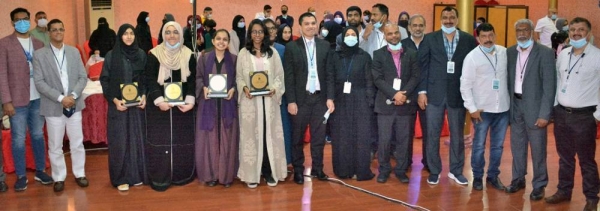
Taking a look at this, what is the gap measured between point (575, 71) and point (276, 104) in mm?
2519

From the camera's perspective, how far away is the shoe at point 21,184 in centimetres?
607

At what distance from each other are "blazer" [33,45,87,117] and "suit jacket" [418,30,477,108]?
10.2 feet

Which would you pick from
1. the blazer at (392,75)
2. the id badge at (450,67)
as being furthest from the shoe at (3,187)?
the id badge at (450,67)

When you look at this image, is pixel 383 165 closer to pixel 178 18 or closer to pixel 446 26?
pixel 446 26

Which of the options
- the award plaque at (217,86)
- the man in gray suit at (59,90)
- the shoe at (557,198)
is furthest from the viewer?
the award plaque at (217,86)

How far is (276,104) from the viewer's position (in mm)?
6141

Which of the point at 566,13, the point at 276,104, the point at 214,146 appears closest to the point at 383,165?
the point at 276,104

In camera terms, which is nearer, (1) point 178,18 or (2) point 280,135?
(2) point 280,135

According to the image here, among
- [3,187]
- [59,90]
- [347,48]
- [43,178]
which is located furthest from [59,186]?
[347,48]

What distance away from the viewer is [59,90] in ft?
19.3

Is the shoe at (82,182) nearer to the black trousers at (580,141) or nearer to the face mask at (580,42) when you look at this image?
the black trousers at (580,141)

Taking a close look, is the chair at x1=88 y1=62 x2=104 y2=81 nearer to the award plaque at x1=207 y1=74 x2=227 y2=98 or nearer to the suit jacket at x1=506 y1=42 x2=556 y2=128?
the award plaque at x1=207 y1=74 x2=227 y2=98

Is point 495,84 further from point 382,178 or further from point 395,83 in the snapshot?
point 382,178

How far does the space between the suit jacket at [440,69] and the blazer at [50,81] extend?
10.2ft
